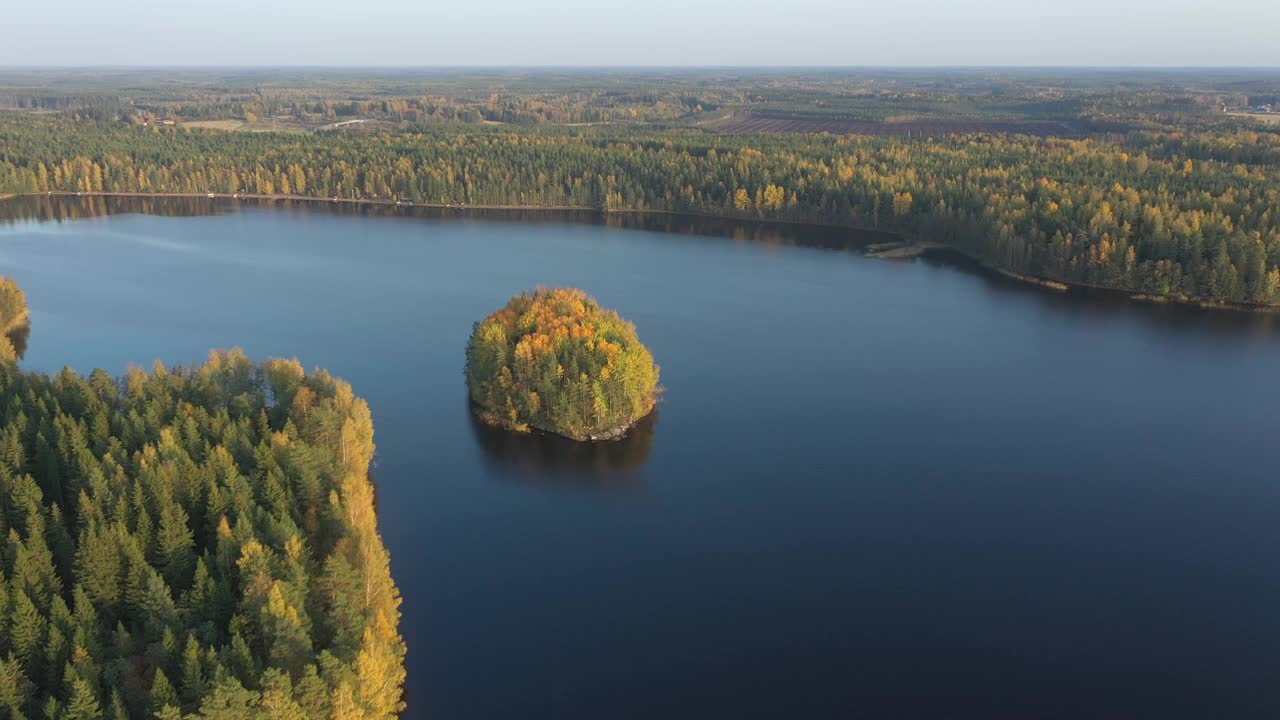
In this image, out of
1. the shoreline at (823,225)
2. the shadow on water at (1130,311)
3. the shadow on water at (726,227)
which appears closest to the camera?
the shadow on water at (1130,311)

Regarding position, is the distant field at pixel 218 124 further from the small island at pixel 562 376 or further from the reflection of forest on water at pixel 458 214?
the small island at pixel 562 376

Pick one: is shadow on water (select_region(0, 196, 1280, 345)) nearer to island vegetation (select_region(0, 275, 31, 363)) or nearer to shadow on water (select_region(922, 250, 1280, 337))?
shadow on water (select_region(922, 250, 1280, 337))

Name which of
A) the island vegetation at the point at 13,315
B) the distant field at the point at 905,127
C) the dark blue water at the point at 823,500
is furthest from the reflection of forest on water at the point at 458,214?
A: the distant field at the point at 905,127

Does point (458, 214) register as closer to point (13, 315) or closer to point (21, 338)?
point (13, 315)

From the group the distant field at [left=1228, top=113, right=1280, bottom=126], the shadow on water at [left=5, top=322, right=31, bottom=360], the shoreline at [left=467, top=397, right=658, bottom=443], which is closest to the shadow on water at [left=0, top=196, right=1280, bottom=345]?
the shadow on water at [left=5, top=322, right=31, bottom=360]

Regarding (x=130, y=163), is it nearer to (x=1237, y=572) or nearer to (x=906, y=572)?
(x=906, y=572)

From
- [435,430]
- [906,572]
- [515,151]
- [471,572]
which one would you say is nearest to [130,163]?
[515,151]

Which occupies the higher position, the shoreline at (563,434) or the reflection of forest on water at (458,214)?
the reflection of forest on water at (458,214)
